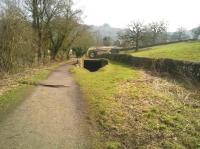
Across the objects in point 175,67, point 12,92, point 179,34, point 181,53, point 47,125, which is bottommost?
point 47,125

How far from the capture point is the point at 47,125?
8.84 meters

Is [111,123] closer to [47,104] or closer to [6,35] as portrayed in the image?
[47,104]

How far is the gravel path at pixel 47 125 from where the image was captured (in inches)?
287

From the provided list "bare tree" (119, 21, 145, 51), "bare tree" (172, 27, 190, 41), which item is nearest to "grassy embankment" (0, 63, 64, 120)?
"bare tree" (119, 21, 145, 51)

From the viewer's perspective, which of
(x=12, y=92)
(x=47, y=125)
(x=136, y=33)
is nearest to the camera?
(x=47, y=125)

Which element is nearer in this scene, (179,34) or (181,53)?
(181,53)

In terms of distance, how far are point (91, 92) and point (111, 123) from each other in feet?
18.5

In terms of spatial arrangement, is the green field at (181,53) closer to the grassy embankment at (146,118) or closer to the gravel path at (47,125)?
the grassy embankment at (146,118)

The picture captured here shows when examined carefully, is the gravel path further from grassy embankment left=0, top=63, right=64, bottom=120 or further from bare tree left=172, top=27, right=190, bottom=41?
bare tree left=172, top=27, right=190, bottom=41

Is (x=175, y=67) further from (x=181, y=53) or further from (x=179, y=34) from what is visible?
(x=179, y=34)

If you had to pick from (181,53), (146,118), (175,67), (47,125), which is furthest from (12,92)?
(181,53)

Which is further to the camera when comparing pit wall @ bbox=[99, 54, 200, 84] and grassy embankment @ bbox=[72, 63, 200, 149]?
pit wall @ bbox=[99, 54, 200, 84]

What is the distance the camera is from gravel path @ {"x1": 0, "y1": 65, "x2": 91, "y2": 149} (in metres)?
7.29

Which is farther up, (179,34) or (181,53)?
(179,34)
